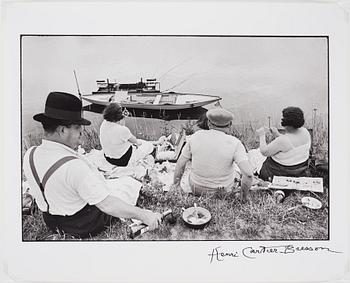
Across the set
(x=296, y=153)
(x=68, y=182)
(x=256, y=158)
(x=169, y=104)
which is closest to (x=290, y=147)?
(x=296, y=153)

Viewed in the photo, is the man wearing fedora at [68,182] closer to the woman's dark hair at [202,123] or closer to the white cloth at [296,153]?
the woman's dark hair at [202,123]

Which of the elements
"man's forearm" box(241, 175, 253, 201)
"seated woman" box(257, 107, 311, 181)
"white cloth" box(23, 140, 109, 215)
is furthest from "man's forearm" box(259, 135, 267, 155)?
"white cloth" box(23, 140, 109, 215)

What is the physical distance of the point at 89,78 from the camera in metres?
1.63

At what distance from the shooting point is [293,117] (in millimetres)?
1639

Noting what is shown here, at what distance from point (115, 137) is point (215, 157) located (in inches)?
16.4

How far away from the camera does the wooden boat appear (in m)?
1.62

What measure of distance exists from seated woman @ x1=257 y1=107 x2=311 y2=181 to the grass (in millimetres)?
46

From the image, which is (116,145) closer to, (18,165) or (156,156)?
(156,156)

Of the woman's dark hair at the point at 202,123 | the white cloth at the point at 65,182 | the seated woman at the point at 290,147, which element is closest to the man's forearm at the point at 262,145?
the seated woman at the point at 290,147
